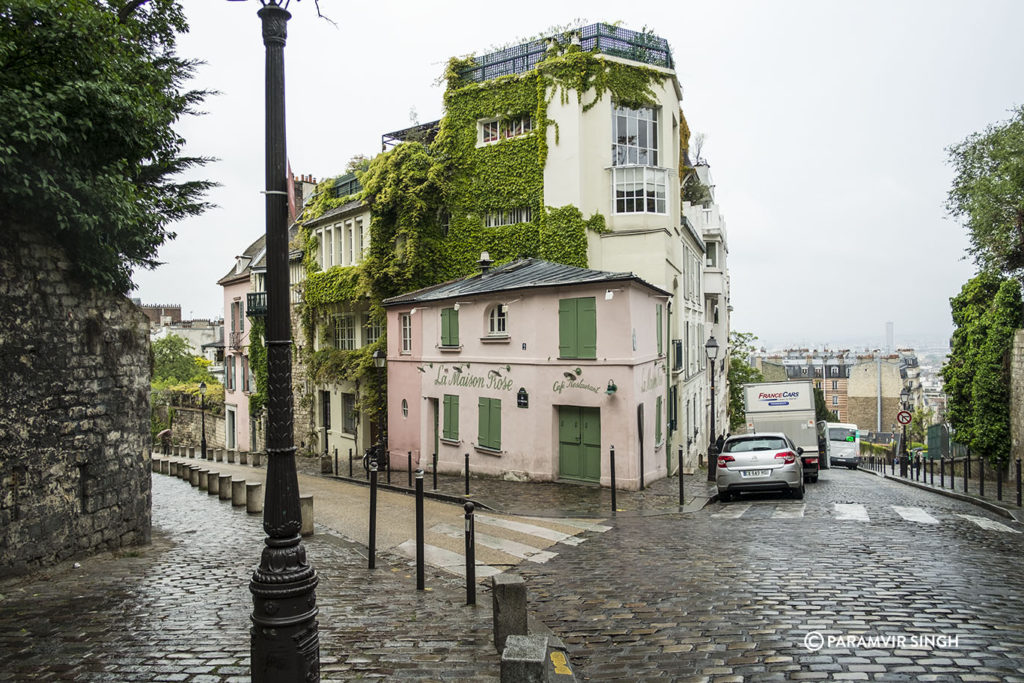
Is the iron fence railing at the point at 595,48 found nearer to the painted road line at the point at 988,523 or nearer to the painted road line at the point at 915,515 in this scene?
the painted road line at the point at 915,515

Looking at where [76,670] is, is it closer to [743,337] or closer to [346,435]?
[346,435]

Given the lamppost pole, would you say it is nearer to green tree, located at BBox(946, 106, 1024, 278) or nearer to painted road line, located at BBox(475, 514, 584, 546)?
painted road line, located at BBox(475, 514, 584, 546)

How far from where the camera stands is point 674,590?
307 inches

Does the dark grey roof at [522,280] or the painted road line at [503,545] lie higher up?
the dark grey roof at [522,280]

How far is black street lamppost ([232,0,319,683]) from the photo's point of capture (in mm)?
4211

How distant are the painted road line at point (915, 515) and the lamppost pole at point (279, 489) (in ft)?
38.8

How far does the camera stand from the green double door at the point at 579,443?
17.8 m

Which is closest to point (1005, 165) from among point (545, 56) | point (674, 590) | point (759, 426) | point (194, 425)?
point (759, 426)

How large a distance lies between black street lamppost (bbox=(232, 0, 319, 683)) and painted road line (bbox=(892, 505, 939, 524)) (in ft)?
38.8

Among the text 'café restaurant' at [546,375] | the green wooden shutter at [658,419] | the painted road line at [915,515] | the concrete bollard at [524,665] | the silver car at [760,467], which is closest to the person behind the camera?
the concrete bollard at [524,665]

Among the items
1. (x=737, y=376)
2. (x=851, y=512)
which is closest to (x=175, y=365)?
(x=737, y=376)

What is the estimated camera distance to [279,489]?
4.36 m

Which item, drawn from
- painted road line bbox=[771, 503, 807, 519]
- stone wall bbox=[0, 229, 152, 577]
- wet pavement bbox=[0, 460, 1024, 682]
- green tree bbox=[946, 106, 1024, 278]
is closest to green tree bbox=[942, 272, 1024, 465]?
green tree bbox=[946, 106, 1024, 278]

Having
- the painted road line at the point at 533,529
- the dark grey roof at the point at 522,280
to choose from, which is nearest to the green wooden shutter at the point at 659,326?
the dark grey roof at the point at 522,280
